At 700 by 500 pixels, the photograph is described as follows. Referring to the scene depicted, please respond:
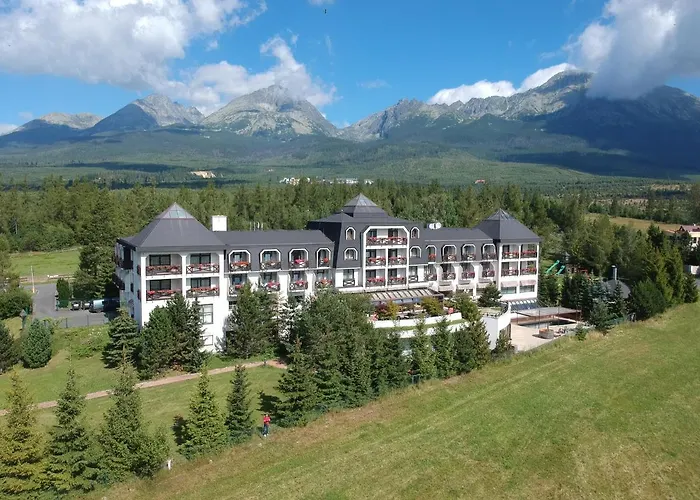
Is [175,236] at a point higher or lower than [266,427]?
higher

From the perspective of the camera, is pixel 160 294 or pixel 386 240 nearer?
pixel 160 294

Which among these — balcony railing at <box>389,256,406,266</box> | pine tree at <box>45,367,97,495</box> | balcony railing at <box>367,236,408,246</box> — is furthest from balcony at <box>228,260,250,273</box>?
pine tree at <box>45,367,97,495</box>

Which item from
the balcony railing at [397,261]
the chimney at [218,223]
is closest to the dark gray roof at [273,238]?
the chimney at [218,223]

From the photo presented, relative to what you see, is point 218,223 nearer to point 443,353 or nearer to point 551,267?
point 443,353

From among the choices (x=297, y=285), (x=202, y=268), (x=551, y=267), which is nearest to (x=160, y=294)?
(x=202, y=268)

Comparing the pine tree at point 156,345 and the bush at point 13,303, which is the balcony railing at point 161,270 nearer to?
the pine tree at point 156,345
